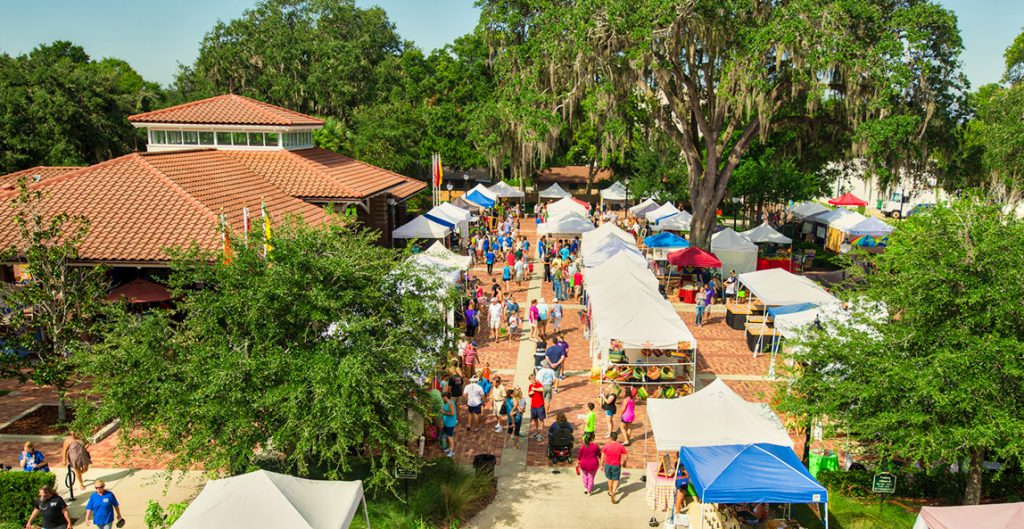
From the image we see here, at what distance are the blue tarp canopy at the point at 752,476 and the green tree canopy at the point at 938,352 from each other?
103cm

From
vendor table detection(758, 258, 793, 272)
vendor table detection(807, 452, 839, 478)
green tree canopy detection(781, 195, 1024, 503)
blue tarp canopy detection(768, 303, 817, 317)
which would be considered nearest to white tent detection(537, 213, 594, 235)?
vendor table detection(758, 258, 793, 272)

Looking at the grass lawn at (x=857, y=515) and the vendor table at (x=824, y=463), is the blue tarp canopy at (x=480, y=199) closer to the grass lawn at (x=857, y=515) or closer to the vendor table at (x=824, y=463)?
the vendor table at (x=824, y=463)

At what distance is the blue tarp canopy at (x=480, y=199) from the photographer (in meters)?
39.6

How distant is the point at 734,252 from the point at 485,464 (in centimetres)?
1784

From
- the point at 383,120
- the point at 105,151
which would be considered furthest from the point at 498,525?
the point at 105,151

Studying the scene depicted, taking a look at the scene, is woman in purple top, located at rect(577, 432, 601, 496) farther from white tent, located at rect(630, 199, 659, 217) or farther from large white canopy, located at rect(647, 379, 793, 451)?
white tent, located at rect(630, 199, 659, 217)

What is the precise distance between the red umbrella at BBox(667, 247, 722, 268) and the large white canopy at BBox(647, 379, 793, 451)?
13339 mm

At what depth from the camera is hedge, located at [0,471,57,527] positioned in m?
11.5

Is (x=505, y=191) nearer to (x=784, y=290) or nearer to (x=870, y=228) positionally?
(x=870, y=228)

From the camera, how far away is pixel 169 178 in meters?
21.1

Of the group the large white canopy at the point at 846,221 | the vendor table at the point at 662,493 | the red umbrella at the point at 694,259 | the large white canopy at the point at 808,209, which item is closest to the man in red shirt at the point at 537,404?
the vendor table at the point at 662,493

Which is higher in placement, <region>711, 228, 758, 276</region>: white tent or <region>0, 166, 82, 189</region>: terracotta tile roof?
<region>0, 166, 82, 189</region>: terracotta tile roof

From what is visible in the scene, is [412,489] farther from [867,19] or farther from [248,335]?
[867,19]

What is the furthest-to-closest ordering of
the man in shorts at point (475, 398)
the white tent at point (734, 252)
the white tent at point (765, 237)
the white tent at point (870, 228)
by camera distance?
1. the white tent at point (870, 228)
2. the white tent at point (765, 237)
3. the white tent at point (734, 252)
4. the man in shorts at point (475, 398)
